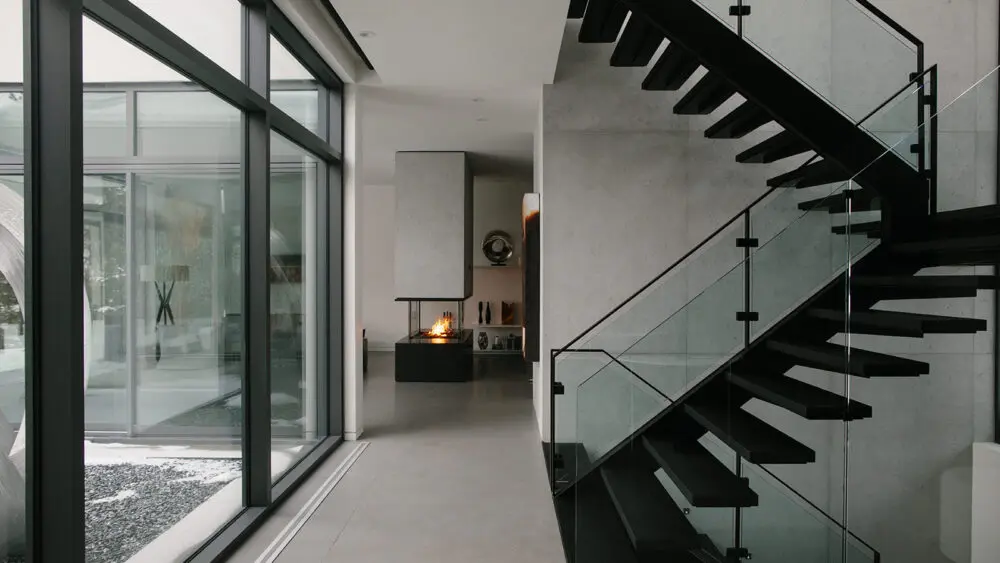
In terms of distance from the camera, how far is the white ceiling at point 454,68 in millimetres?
4836

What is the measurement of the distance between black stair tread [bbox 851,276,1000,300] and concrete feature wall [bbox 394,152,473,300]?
648 cm

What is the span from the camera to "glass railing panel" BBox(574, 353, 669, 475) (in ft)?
14.7

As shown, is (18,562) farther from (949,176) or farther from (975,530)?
(949,176)

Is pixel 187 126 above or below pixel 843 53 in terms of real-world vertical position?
below

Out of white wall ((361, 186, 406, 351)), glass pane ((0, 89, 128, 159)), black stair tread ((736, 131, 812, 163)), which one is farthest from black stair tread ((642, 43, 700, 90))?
white wall ((361, 186, 406, 351))

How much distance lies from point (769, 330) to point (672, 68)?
2030 millimetres

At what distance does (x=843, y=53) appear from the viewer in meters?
5.04

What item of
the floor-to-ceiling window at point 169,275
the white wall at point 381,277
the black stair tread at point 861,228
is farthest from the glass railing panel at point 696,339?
the white wall at point 381,277

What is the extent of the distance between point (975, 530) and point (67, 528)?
10.1 feet

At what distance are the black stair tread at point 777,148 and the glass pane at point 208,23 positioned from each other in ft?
11.7

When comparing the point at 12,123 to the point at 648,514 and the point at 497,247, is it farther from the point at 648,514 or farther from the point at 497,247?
the point at 497,247

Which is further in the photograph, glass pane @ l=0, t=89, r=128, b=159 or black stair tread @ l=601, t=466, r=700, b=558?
black stair tread @ l=601, t=466, r=700, b=558

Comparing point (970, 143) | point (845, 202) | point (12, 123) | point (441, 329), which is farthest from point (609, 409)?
point (441, 329)

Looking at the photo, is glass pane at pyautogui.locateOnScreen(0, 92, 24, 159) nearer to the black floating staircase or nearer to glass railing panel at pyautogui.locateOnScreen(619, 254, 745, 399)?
the black floating staircase
